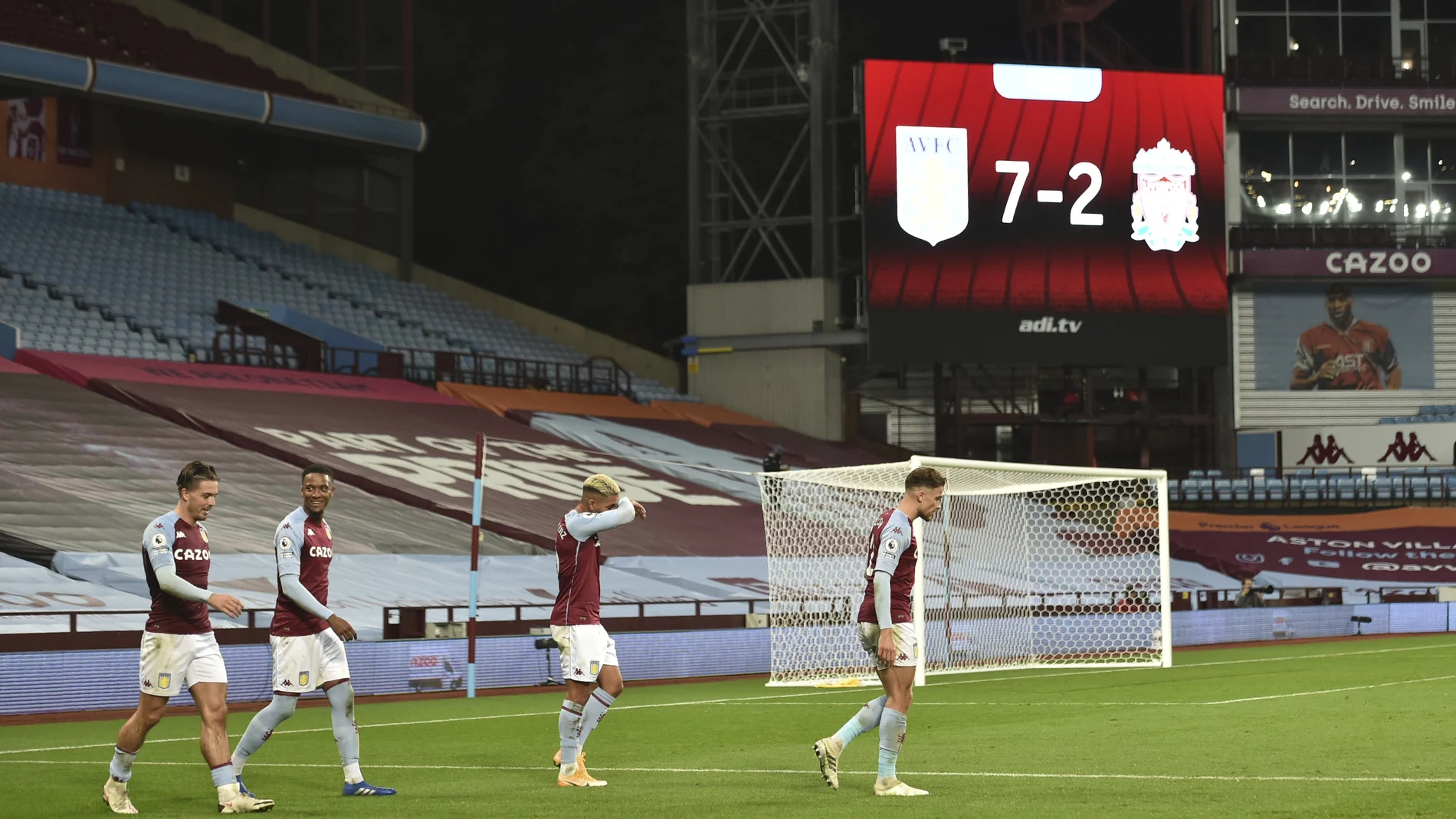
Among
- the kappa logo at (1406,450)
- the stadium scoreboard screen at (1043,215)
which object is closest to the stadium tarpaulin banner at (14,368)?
the stadium scoreboard screen at (1043,215)

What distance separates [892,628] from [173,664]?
3.88 meters

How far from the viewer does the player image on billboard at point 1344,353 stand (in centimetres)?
4741

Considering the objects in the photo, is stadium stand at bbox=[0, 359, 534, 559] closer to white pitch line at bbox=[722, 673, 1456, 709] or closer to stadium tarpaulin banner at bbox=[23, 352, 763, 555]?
stadium tarpaulin banner at bbox=[23, 352, 763, 555]

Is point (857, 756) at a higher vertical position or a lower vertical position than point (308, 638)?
lower

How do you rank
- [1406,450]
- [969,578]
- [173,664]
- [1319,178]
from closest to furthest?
[173,664]
[969,578]
[1406,450]
[1319,178]

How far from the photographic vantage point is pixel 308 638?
32.8 ft

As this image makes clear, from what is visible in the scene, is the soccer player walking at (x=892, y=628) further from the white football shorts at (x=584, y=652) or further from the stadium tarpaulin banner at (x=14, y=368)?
the stadium tarpaulin banner at (x=14, y=368)

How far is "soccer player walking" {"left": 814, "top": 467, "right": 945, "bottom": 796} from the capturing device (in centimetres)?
952

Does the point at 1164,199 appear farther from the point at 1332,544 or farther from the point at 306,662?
the point at 306,662

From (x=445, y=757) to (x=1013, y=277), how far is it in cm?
2991

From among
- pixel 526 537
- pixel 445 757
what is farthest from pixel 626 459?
pixel 445 757

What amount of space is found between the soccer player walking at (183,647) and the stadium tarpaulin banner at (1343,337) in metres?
41.5

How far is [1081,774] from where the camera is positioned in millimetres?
10297

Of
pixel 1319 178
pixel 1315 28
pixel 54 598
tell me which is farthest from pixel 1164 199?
pixel 54 598
